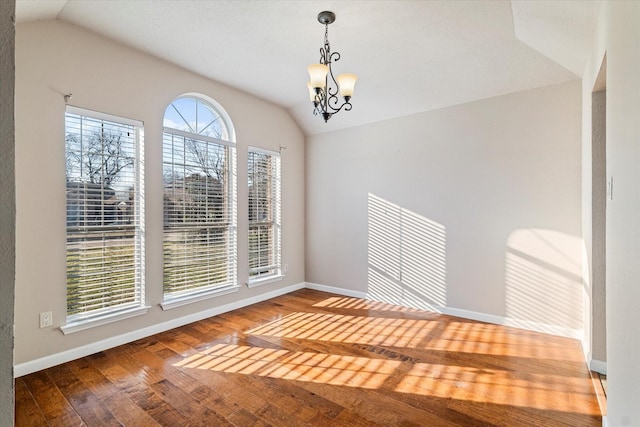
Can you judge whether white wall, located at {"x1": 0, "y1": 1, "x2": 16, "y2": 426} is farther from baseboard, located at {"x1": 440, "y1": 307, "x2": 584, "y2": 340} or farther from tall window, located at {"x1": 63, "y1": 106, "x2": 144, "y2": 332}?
baseboard, located at {"x1": 440, "y1": 307, "x2": 584, "y2": 340}

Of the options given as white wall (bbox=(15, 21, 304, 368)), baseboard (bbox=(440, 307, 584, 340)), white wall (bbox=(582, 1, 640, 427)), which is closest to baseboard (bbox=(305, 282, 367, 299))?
baseboard (bbox=(440, 307, 584, 340))

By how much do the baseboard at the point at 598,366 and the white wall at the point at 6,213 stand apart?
3.48 meters

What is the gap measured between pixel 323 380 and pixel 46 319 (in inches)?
91.1

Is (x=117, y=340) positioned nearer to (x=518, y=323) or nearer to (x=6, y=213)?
(x=6, y=213)

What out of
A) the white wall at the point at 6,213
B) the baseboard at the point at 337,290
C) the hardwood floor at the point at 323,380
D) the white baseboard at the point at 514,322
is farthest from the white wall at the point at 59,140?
the white baseboard at the point at 514,322

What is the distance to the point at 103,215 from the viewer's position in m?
3.01

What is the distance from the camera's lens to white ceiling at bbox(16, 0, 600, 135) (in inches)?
101

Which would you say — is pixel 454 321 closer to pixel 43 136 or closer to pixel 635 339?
pixel 635 339

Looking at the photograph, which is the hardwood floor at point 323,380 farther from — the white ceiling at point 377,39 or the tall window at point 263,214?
the white ceiling at point 377,39

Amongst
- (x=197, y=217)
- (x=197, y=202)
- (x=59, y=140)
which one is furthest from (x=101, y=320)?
(x=59, y=140)

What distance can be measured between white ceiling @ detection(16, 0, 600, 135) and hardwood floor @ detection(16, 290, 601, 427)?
2.60 meters

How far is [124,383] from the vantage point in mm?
2406

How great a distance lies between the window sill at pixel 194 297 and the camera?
3.48 metres

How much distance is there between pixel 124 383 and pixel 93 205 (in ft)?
5.17
